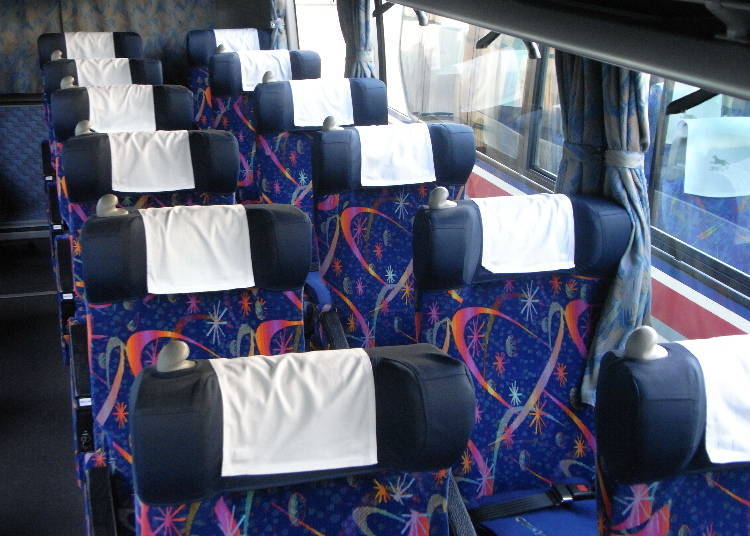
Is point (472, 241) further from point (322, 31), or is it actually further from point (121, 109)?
point (322, 31)

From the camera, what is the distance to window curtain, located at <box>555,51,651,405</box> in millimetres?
2225

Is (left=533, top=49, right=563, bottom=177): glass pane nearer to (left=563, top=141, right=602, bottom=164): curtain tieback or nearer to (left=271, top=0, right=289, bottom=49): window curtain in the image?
(left=563, top=141, right=602, bottom=164): curtain tieback

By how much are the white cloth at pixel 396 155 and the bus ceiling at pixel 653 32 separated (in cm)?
126

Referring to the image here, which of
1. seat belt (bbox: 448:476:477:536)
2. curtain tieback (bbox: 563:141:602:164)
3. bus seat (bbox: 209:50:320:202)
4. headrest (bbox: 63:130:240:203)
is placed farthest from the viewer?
bus seat (bbox: 209:50:320:202)

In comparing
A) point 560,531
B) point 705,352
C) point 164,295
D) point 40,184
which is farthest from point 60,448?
point 40,184

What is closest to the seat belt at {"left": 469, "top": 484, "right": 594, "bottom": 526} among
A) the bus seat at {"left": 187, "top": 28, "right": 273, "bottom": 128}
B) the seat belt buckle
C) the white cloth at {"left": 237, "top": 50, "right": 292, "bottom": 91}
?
the seat belt buckle

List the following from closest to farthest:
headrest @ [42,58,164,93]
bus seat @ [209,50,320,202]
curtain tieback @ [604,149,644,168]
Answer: curtain tieback @ [604,149,644,168]
bus seat @ [209,50,320,202]
headrest @ [42,58,164,93]

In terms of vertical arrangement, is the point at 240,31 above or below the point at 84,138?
above

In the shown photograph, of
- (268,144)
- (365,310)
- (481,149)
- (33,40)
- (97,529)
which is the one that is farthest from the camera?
(33,40)

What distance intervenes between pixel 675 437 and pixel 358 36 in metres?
4.13

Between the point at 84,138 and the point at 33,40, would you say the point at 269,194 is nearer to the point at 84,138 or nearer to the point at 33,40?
the point at 84,138

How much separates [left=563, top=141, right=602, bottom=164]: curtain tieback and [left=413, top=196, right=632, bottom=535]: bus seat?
293 millimetres

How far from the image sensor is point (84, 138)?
2812 millimetres

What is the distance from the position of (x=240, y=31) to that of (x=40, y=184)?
79.5 inches
